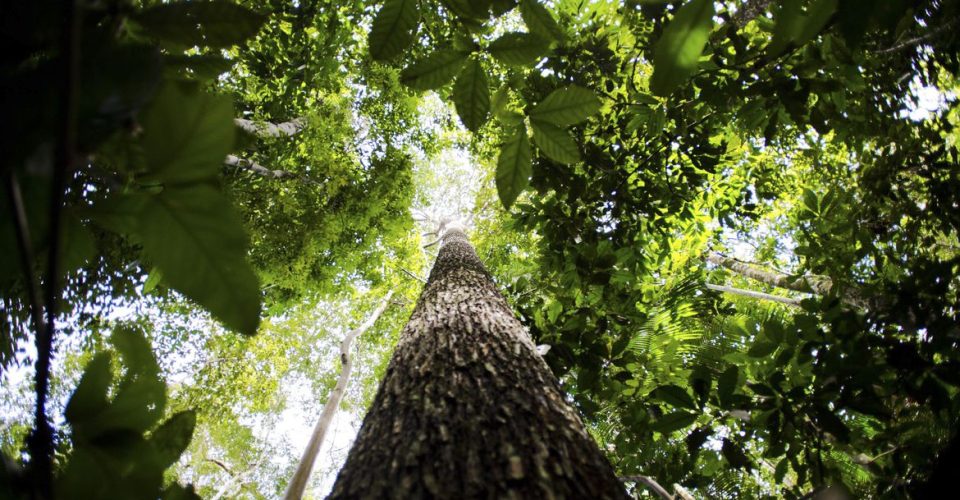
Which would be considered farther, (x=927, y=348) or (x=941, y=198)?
(x=941, y=198)

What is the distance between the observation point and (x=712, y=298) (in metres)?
3.34

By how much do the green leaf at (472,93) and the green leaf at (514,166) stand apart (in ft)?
0.29

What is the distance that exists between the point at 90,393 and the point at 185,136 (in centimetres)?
32

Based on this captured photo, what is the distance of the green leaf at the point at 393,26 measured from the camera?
720 millimetres

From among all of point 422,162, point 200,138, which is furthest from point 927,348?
point 422,162

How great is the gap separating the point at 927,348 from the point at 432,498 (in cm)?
184

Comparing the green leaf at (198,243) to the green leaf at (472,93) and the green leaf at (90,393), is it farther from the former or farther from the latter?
the green leaf at (472,93)

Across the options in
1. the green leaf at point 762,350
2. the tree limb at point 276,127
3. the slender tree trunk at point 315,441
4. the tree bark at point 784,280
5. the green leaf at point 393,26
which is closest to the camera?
the green leaf at point 393,26

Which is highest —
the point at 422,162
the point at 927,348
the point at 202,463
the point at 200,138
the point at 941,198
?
the point at 422,162

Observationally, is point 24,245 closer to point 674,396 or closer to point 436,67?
point 436,67

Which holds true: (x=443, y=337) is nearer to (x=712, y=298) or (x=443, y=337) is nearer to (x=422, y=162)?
(x=712, y=298)

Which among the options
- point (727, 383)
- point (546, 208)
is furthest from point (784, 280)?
point (727, 383)

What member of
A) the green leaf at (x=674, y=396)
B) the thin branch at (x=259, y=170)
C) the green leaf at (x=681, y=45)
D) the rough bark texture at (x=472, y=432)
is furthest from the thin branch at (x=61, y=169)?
the thin branch at (x=259, y=170)

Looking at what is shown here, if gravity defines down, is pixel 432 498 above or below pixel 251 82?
below
